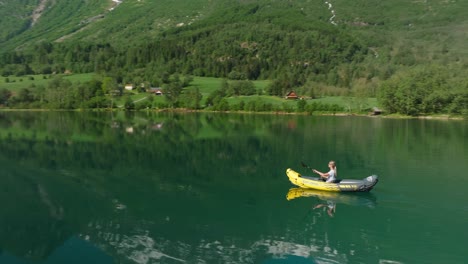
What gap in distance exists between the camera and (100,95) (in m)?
170

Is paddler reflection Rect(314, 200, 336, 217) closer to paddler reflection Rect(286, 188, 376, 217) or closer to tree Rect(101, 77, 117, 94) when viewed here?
paddler reflection Rect(286, 188, 376, 217)

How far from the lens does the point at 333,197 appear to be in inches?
1218

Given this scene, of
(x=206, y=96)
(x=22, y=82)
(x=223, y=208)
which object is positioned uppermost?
(x=22, y=82)

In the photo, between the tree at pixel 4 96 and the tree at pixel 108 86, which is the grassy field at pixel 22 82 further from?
the tree at pixel 108 86

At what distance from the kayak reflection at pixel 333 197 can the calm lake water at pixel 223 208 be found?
0.08 meters

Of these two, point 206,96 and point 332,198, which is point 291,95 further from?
point 332,198

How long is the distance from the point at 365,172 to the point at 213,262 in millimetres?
23464

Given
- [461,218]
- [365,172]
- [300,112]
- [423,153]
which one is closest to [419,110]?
[300,112]

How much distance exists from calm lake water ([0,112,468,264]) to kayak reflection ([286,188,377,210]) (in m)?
0.08

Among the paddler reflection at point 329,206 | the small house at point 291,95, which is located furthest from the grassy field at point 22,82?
the paddler reflection at point 329,206

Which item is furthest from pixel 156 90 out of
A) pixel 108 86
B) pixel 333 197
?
pixel 333 197

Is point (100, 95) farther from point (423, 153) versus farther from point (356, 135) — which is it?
point (423, 153)

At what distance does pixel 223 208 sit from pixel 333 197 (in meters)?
8.13

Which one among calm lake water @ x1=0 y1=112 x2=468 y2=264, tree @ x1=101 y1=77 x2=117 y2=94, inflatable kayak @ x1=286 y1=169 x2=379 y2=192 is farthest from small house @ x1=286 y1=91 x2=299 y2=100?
inflatable kayak @ x1=286 y1=169 x2=379 y2=192
